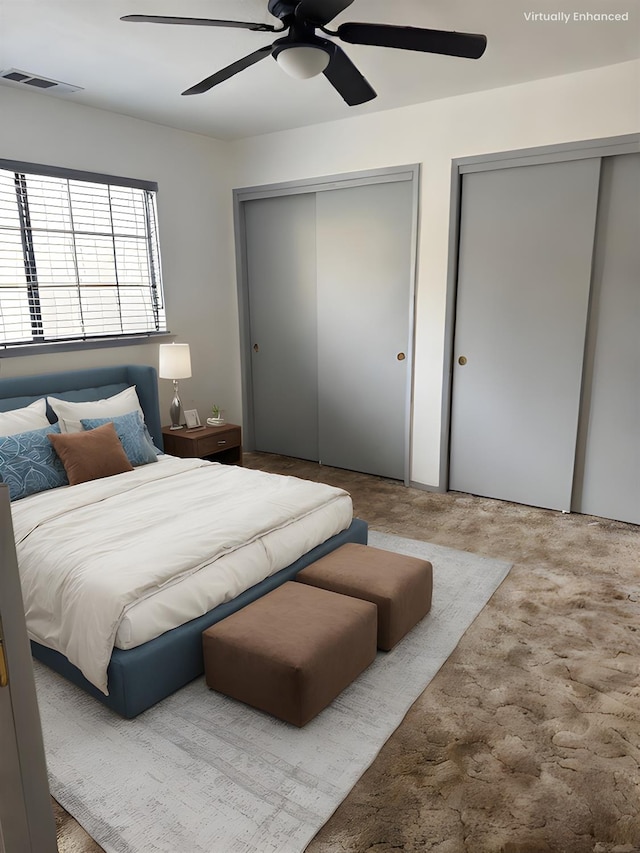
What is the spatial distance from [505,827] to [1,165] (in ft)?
13.5

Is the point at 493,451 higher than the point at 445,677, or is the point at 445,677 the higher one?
the point at 493,451

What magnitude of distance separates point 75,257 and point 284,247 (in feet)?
5.65

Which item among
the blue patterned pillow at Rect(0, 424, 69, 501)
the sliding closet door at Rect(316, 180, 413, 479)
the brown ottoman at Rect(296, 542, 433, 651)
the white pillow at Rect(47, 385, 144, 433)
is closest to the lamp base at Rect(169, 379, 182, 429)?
the white pillow at Rect(47, 385, 144, 433)

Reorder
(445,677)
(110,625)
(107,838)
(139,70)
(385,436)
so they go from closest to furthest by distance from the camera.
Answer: (107,838) → (110,625) → (445,677) → (139,70) → (385,436)

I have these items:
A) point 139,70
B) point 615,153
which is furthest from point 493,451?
point 139,70

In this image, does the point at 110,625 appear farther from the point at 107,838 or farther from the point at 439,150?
the point at 439,150

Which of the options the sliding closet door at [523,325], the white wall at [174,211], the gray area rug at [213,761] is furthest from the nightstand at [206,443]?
the gray area rug at [213,761]

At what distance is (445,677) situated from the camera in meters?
2.32

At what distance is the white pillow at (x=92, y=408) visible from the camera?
3486 millimetres

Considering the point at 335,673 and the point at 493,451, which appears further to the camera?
the point at 493,451

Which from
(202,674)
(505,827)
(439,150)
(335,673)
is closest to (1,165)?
(439,150)

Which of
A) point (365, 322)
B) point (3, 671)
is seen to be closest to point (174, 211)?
point (365, 322)

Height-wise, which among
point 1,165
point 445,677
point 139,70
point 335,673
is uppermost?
point 139,70

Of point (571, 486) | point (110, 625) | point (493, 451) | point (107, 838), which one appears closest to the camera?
point (107, 838)
